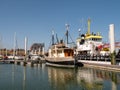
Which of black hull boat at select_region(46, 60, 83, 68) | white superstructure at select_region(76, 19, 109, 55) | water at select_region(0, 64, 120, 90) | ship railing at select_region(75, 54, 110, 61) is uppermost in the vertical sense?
white superstructure at select_region(76, 19, 109, 55)

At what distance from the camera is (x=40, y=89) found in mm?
26953

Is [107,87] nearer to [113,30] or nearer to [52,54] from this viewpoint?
[113,30]

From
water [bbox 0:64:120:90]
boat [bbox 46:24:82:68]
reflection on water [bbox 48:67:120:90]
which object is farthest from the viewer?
boat [bbox 46:24:82:68]

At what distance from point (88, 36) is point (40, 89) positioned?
43.8 m

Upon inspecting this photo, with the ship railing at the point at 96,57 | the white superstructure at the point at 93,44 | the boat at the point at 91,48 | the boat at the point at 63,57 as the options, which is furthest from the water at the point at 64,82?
the white superstructure at the point at 93,44

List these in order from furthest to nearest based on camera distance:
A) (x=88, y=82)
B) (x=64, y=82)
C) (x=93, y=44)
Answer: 1. (x=93, y=44)
2. (x=64, y=82)
3. (x=88, y=82)

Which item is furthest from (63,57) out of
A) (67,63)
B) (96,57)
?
(96,57)

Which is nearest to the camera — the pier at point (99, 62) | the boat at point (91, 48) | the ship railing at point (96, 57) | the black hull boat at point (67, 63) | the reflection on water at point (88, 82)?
the reflection on water at point (88, 82)

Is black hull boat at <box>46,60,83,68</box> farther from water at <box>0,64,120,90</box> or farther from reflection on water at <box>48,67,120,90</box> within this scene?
reflection on water at <box>48,67,120,90</box>

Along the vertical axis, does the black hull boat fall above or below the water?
above

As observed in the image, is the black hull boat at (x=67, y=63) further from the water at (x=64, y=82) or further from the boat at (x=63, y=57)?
the water at (x=64, y=82)

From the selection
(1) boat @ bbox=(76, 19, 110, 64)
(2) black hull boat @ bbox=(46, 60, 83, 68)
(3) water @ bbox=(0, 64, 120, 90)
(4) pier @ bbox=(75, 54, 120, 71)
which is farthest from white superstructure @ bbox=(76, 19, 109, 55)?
(3) water @ bbox=(0, 64, 120, 90)

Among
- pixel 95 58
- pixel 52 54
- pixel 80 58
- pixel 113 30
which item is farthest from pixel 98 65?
pixel 52 54

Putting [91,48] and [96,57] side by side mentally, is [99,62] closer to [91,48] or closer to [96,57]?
[96,57]
